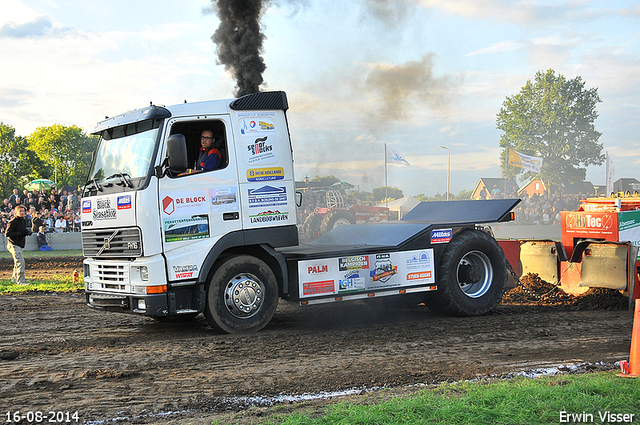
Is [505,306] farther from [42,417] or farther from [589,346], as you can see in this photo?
[42,417]

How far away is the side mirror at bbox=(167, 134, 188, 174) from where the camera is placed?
6.55m

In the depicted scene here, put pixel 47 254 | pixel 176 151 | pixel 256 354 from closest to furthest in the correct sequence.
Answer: pixel 256 354
pixel 176 151
pixel 47 254

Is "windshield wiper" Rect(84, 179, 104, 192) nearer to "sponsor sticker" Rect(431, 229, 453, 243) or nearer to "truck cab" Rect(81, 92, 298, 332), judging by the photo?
"truck cab" Rect(81, 92, 298, 332)

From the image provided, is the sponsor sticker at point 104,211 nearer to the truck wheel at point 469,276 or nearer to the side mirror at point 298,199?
the side mirror at point 298,199

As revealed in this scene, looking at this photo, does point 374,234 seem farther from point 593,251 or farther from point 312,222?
point 312,222

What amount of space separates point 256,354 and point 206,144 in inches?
110

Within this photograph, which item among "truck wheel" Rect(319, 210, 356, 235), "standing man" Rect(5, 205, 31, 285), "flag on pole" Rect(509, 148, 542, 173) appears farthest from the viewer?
"flag on pole" Rect(509, 148, 542, 173)

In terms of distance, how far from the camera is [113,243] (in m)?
6.93

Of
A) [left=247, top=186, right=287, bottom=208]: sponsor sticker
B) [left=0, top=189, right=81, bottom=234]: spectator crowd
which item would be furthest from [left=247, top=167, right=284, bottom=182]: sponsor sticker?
[left=0, top=189, right=81, bottom=234]: spectator crowd

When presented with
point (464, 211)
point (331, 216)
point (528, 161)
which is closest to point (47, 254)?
point (331, 216)

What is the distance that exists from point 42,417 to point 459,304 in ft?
20.0

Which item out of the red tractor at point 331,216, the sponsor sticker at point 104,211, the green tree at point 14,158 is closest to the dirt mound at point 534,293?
the sponsor sticker at point 104,211

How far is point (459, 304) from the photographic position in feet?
28.1

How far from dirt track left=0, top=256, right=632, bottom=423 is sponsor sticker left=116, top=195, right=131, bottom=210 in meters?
1.68
